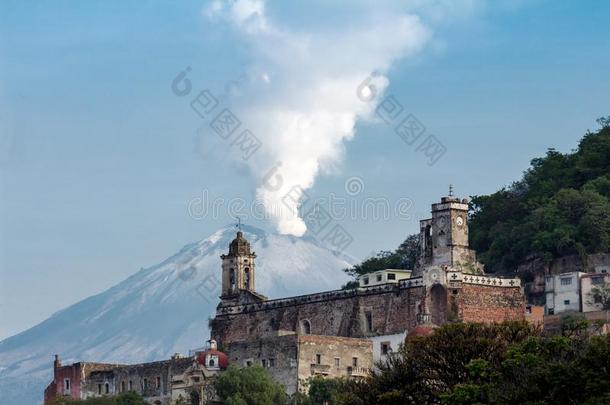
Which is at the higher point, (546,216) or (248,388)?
(546,216)

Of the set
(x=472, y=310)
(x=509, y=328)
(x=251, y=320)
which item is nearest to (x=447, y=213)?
(x=472, y=310)

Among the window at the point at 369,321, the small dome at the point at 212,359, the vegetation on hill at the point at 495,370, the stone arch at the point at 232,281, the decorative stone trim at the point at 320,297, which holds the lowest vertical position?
the vegetation on hill at the point at 495,370

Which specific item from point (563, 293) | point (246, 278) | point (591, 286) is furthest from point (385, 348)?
point (246, 278)

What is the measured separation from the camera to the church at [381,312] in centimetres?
9931

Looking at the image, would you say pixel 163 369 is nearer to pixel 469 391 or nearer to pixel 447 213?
pixel 447 213

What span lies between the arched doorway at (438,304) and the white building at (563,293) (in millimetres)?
12030

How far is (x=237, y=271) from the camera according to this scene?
4518 inches

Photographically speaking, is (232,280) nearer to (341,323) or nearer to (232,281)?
(232,281)

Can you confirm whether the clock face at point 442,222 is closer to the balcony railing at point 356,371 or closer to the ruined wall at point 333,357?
the ruined wall at point 333,357

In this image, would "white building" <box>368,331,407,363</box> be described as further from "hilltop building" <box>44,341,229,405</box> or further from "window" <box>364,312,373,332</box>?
"hilltop building" <box>44,341,229,405</box>

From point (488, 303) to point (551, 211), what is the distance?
17.8 metres

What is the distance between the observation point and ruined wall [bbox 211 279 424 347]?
10181cm

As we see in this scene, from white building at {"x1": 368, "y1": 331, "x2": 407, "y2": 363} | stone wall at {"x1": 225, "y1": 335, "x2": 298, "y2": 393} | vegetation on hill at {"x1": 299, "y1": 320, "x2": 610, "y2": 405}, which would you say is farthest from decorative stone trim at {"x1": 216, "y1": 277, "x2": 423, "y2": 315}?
vegetation on hill at {"x1": 299, "y1": 320, "x2": 610, "y2": 405}

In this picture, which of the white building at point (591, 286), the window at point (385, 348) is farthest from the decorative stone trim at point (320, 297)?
the white building at point (591, 286)
